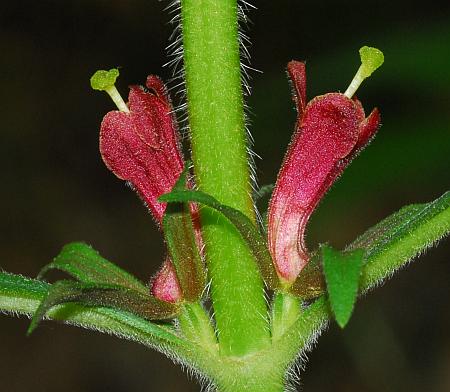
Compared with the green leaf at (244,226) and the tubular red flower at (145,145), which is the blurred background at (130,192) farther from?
the green leaf at (244,226)

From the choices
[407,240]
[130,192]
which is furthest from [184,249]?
[130,192]

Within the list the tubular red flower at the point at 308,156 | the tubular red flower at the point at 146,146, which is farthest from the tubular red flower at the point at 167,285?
the tubular red flower at the point at 308,156

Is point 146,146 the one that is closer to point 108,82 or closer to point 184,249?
point 108,82

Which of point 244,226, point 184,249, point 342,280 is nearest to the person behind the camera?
point 342,280

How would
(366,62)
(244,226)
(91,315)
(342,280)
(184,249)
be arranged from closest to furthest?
(342,280) < (244,226) < (184,249) < (91,315) < (366,62)

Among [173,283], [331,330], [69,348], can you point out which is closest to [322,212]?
[331,330]

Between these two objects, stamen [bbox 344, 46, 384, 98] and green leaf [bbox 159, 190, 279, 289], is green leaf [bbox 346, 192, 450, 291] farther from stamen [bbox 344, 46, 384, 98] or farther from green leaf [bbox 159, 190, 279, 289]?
stamen [bbox 344, 46, 384, 98]
